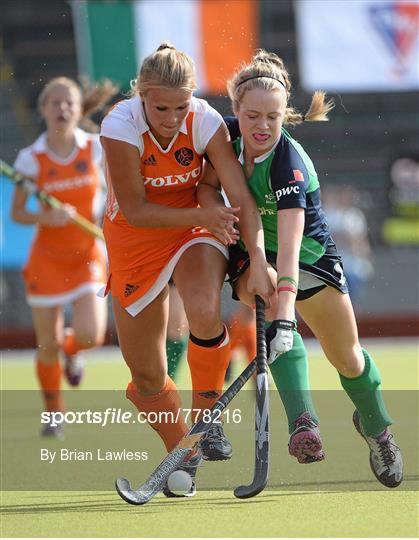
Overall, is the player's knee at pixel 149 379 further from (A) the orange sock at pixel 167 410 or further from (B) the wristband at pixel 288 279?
(B) the wristband at pixel 288 279

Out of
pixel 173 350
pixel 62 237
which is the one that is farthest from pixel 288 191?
pixel 62 237

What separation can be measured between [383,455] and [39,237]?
2700mm

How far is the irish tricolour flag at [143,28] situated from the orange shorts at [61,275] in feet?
17.1

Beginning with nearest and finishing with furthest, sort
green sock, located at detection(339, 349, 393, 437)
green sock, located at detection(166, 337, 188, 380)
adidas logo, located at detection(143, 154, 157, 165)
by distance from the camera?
1. adidas logo, located at detection(143, 154, 157, 165)
2. green sock, located at detection(339, 349, 393, 437)
3. green sock, located at detection(166, 337, 188, 380)

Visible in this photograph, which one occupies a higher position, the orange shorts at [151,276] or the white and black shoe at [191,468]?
the orange shorts at [151,276]

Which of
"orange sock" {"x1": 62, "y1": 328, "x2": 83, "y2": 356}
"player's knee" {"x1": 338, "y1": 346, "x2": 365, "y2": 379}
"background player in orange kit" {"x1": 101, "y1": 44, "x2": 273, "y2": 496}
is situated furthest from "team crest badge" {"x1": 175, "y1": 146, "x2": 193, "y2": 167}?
"orange sock" {"x1": 62, "y1": 328, "x2": 83, "y2": 356}

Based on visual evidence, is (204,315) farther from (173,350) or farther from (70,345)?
(70,345)

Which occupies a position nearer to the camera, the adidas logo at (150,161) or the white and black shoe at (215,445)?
the adidas logo at (150,161)

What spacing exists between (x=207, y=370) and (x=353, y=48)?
30.6 ft

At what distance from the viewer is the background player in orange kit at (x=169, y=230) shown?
3.71 meters

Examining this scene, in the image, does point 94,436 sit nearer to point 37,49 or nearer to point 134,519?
point 134,519

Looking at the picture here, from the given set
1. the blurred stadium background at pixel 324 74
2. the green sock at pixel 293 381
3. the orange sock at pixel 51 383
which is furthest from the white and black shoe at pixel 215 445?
the blurred stadium background at pixel 324 74

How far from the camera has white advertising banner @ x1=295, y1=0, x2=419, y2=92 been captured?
496 inches

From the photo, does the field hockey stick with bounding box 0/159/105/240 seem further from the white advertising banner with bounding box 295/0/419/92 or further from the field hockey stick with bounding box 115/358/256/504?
the white advertising banner with bounding box 295/0/419/92
